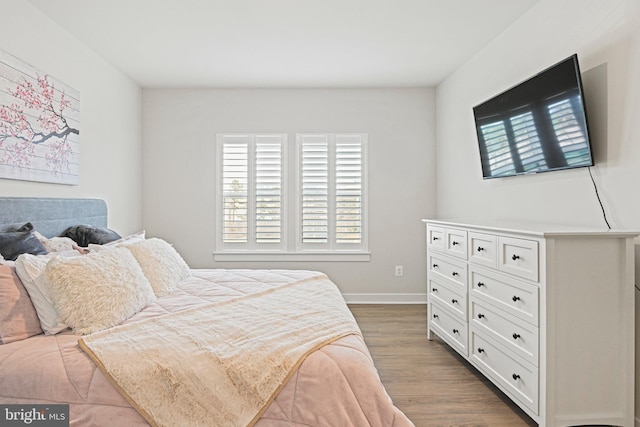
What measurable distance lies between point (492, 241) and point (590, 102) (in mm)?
1006

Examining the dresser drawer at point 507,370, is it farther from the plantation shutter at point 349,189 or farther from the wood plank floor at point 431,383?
the plantation shutter at point 349,189

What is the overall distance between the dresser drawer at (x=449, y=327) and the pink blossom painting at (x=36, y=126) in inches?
127

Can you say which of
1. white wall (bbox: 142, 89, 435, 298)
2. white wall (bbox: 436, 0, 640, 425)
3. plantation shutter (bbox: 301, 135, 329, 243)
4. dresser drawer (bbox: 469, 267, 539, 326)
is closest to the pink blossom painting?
white wall (bbox: 142, 89, 435, 298)

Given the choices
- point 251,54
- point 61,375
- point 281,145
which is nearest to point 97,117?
point 251,54

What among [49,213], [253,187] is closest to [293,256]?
[253,187]

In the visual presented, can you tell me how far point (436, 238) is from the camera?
3.50m

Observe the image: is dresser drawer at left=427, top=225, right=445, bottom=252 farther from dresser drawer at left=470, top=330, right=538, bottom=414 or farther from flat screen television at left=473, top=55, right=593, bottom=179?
dresser drawer at left=470, top=330, right=538, bottom=414

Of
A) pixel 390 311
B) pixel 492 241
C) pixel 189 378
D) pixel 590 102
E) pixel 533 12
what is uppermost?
pixel 533 12

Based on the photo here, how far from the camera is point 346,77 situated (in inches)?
177

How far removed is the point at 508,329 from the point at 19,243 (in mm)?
2784

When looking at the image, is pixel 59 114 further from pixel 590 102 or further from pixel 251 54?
pixel 590 102

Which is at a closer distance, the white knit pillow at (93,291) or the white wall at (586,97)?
the white knit pillow at (93,291)

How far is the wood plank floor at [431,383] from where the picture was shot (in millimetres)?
2346

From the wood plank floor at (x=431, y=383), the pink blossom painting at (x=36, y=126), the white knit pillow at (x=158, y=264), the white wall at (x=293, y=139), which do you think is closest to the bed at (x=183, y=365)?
the white knit pillow at (x=158, y=264)
